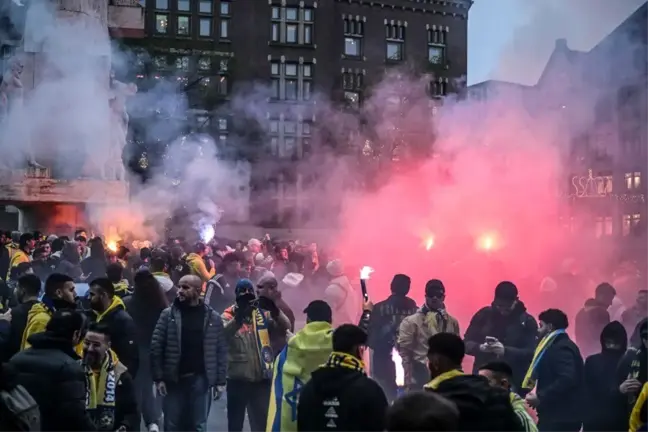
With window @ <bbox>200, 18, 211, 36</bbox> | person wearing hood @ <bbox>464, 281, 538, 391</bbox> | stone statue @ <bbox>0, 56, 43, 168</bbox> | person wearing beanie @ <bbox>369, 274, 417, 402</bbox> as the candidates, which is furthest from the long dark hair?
window @ <bbox>200, 18, 211, 36</bbox>

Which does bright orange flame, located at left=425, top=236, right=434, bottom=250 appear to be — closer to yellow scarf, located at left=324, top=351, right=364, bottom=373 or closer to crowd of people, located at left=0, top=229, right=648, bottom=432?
crowd of people, located at left=0, top=229, right=648, bottom=432

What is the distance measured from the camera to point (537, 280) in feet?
49.9

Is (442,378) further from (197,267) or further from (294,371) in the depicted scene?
(197,267)

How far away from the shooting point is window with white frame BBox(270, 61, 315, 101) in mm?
36344

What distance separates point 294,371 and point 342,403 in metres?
0.90

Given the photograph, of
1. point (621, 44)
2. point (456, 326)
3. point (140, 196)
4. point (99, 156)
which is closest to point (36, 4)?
point (99, 156)

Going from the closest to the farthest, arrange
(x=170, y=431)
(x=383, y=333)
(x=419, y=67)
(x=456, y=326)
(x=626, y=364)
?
(x=626, y=364)
(x=170, y=431)
(x=456, y=326)
(x=383, y=333)
(x=419, y=67)

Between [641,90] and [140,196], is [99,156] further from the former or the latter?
[641,90]

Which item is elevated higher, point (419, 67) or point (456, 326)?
point (419, 67)

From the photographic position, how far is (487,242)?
62.1 feet

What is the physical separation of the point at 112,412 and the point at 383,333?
139 inches

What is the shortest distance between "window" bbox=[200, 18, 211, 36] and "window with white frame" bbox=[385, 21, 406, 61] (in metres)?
9.32

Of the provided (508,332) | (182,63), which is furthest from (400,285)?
(182,63)

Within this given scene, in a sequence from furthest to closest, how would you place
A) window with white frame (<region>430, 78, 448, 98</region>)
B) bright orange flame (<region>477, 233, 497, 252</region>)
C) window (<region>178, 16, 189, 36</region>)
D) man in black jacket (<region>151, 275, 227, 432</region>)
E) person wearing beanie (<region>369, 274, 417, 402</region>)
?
window with white frame (<region>430, 78, 448, 98</region>) → window (<region>178, 16, 189, 36</region>) → bright orange flame (<region>477, 233, 497, 252</region>) → person wearing beanie (<region>369, 274, 417, 402</region>) → man in black jacket (<region>151, 275, 227, 432</region>)
